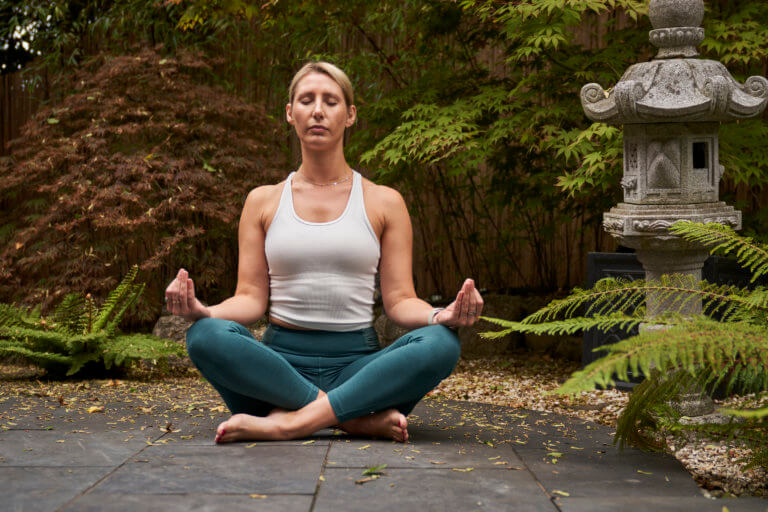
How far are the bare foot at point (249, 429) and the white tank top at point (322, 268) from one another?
1.37 feet

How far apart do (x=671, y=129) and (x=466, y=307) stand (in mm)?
1406

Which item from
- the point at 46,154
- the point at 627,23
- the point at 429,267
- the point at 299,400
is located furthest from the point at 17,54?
the point at 299,400

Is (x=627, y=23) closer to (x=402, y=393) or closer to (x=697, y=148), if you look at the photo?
(x=697, y=148)

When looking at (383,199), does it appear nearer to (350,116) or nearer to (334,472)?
(350,116)

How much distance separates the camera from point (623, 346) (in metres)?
1.89

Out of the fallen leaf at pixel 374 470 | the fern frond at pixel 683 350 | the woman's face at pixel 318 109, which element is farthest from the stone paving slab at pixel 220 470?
the woman's face at pixel 318 109

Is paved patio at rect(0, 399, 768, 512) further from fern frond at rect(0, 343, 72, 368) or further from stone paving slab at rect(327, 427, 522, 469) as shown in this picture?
fern frond at rect(0, 343, 72, 368)

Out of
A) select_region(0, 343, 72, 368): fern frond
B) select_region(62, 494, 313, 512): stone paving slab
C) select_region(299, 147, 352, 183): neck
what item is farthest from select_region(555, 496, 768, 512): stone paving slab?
select_region(0, 343, 72, 368): fern frond

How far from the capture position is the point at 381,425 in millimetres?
2678

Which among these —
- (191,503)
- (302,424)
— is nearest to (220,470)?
(191,503)

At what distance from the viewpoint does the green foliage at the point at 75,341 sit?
4133mm

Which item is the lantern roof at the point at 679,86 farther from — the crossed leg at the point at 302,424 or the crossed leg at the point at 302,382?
the crossed leg at the point at 302,424

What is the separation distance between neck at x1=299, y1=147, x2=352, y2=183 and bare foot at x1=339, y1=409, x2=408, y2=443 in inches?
35.8

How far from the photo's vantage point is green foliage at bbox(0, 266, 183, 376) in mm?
4133
